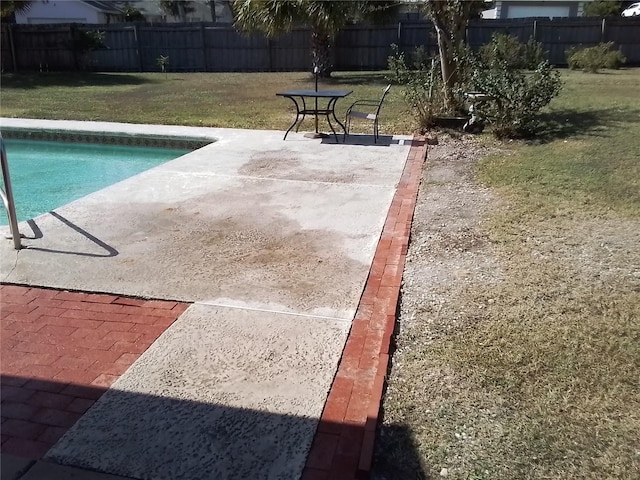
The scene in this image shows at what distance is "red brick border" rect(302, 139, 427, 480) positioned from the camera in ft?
7.67

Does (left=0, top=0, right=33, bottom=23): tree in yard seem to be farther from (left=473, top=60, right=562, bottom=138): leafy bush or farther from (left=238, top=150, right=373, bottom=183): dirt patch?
(left=473, top=60, right=562, bottom=138): leafy bush

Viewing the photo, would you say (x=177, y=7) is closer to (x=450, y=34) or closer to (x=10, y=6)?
(x=10, y=6)

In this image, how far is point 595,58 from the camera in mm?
20359

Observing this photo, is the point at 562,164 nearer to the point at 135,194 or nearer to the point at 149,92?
the point at 135,194

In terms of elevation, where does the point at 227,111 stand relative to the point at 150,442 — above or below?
above

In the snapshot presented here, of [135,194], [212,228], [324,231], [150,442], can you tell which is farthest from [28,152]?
[150,442]

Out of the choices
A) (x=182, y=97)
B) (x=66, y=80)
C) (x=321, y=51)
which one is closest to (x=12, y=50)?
(x=66, y=80)

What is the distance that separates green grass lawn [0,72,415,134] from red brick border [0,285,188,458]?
782 cm

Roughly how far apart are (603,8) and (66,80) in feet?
88.4

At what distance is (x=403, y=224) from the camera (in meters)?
5.33

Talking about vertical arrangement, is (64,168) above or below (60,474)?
above

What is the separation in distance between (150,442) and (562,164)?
6396mm

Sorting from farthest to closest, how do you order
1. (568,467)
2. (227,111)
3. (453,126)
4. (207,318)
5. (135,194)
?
(227,111) → (453,126) → (135,194) → (207,318) → (568,467)

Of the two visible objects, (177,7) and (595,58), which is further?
(177,7)
